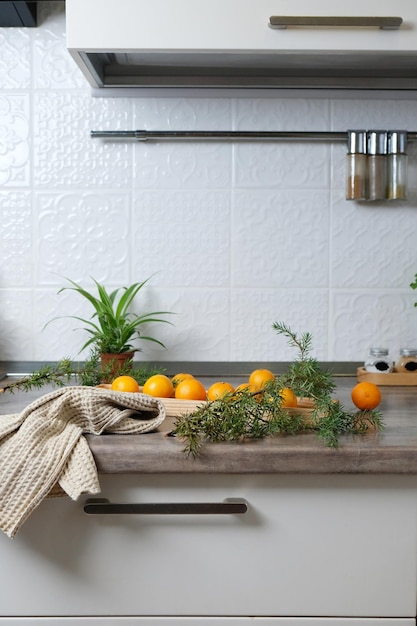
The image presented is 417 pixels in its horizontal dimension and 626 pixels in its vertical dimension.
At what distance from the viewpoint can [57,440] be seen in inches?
42.5

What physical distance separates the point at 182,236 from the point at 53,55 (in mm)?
528

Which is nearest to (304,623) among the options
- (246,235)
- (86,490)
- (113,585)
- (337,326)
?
(113,585)

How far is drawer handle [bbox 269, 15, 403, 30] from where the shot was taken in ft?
4.56

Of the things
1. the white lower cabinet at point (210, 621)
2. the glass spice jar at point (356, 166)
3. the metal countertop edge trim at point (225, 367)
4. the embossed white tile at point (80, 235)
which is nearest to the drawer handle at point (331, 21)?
the glass spice jar at point (356, 166)

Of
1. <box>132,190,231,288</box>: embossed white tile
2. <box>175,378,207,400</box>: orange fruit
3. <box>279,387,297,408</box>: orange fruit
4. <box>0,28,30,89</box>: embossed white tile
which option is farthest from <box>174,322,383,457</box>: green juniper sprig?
<box>0,28,30,89</box>: embossed white tile

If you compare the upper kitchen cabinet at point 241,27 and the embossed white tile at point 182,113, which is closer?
the upper kitchen cabinet at point 241,27

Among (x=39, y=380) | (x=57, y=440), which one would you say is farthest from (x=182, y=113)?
(x=57, y=440)

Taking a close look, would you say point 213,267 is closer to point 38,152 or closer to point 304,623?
point 38,152

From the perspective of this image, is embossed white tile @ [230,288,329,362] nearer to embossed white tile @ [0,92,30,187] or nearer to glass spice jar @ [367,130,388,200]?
glass spice jar @ [367,130,388,200]

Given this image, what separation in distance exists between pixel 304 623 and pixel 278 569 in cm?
10

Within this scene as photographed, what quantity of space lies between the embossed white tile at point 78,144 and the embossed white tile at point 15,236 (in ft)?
0.22

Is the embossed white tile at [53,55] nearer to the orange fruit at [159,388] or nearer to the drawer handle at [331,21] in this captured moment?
the drawer handle at [331,21]

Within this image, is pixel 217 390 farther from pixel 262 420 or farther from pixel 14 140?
pixel 14 140

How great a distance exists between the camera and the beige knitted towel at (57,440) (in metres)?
1.02
